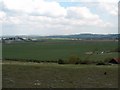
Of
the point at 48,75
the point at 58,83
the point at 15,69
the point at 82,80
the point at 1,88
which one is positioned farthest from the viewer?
the point at 15,69

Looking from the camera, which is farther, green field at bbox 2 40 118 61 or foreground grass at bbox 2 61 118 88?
green field at bbox 2 40 118 61

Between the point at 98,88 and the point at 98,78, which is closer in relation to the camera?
the point at 98,88

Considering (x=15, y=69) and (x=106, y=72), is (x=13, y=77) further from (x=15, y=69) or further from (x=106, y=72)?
(x=106, y=72)

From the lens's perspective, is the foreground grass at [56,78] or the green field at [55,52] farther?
the green field at [55,52]

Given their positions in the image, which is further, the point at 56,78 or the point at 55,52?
the point at 55,52

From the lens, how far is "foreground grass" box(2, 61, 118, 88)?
17.7m

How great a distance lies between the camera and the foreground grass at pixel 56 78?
1767 centimetres

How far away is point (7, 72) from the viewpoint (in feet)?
69.2

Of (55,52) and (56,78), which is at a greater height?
(56,78)

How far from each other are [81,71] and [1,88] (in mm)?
7756

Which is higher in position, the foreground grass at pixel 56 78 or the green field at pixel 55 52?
the foreground grass at pixel 56 78

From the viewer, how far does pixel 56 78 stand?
19766 millimetres

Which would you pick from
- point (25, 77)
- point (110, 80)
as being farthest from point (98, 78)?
point (25, 77)

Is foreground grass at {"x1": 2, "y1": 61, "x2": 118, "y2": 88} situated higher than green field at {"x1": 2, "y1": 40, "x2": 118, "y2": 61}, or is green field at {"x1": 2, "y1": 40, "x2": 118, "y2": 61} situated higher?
foreground grass at {"x1": 2, "y1": 61, "x2": 118, "y2": 88}
